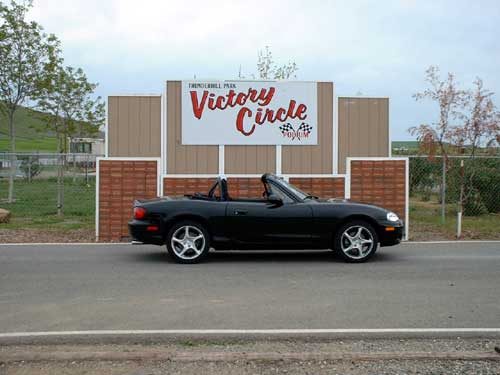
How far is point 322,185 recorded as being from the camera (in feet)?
45.4

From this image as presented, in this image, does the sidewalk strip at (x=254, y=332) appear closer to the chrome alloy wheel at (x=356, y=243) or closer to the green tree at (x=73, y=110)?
the chrome alloy wheel at (x=356, y=243)

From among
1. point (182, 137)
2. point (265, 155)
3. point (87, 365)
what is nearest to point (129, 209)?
point (182, 137)

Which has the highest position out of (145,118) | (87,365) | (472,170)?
(145,118)

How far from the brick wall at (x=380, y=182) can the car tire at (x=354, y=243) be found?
3689 millimetres

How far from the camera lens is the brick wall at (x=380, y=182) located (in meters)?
14.0

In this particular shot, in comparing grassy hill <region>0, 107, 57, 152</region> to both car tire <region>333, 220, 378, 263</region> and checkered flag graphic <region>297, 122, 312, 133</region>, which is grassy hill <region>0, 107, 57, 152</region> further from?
car tire <region>333, 220, 378, 263</region>

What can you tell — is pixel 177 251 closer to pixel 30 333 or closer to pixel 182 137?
pixel 30 333

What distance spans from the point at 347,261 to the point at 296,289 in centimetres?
231

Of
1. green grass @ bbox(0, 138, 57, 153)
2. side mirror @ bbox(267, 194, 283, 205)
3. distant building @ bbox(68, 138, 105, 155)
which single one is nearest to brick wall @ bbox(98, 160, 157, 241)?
side mirror @ bbox(267, 194, 283, 205)

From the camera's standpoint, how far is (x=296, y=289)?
8.20 metres

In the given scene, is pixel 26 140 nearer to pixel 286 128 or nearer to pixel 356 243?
pixel 286 128

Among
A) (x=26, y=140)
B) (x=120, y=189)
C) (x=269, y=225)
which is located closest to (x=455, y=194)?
(x=120, y=189)

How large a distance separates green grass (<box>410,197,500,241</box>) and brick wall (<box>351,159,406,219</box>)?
88 cm

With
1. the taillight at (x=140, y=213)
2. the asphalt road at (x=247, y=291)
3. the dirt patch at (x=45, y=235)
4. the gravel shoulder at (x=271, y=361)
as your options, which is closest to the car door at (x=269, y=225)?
the asphalt road at (x=247, y=291)
